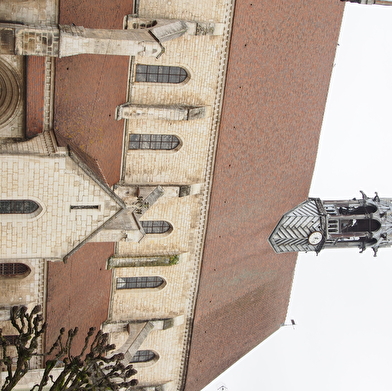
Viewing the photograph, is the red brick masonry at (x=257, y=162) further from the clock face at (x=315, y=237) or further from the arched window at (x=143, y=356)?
the arched window at (x=143, y=356)

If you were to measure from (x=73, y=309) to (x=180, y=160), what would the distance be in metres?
6.39

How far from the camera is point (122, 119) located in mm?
18891

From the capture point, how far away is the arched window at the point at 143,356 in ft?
76.1

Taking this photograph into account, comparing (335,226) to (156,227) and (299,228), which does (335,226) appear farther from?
(156,227)

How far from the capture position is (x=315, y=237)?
22422 mm

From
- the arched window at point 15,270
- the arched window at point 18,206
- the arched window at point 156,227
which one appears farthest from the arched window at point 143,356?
the arched window at point 18,206

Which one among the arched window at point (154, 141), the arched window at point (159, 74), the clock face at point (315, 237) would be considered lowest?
the clock face at point (315, 237)

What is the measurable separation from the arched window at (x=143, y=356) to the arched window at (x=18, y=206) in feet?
31.5

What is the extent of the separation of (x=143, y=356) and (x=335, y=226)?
9116mm

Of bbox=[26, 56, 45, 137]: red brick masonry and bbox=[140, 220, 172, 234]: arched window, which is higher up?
bbox=[26, 56, 45, 137]: red brick masonry

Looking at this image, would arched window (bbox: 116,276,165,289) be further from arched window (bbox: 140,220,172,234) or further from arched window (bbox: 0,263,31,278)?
arched window (bbox: 0,263,31,278)

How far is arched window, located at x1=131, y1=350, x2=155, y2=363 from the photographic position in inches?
913

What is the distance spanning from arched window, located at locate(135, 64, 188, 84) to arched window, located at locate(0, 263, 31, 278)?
7.29m

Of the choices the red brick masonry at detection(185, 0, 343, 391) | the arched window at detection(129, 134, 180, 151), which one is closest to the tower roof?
the red brick masonry at detection(185, 0, 343, 391)
